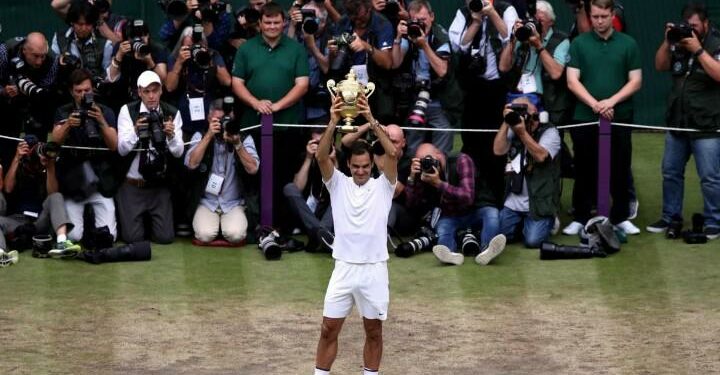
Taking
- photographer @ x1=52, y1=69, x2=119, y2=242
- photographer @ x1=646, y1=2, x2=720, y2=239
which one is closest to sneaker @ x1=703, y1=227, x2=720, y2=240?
photographer @ x1=646, y1=2, x2=720, y2=239

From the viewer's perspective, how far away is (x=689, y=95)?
14.4 meters

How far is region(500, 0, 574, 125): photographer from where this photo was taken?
14.4 meters

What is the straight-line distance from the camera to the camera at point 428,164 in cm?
1378

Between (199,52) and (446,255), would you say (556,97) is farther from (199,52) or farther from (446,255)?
(199,52)

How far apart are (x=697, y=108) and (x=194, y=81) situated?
4.77 meters

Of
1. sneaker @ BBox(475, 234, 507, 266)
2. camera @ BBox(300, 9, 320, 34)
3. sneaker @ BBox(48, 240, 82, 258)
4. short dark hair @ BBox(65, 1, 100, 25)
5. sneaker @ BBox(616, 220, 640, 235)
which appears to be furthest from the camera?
sneaker @ BBox(616, 220, 640, 235)

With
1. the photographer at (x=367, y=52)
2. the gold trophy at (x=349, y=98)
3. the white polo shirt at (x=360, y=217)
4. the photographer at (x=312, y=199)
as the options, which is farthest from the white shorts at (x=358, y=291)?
the photographer at (x=367, y=52)

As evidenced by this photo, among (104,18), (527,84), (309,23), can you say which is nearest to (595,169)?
(527,84)

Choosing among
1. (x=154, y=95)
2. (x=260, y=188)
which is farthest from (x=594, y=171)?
(x=154, y=95)

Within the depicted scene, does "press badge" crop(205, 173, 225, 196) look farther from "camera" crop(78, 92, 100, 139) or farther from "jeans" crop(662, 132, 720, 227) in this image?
"jeans" crop(662, 132, 720, 227)

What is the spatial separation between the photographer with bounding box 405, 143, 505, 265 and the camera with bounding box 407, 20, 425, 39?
1.08 metres

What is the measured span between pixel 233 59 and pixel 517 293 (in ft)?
13.5

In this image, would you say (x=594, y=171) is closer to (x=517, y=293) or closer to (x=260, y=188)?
(x=517, y=293)

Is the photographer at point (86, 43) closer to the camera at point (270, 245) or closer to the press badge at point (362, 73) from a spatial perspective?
the camera at point (270, 245)
